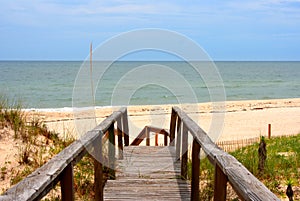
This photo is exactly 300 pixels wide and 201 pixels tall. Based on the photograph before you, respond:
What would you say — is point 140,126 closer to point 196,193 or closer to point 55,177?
point 196,193

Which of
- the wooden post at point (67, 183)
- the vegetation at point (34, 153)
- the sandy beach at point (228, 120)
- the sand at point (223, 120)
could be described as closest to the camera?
the wooden post at point (67, 183)

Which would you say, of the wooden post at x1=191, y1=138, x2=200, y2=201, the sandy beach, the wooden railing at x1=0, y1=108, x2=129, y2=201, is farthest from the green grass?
the sandy beach

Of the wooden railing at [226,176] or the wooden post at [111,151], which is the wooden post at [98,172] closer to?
the wooden railing at [226,176]

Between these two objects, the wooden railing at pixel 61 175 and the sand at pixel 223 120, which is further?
the sand at pixel 223 120

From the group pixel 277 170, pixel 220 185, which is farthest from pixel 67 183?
pixel 277 170

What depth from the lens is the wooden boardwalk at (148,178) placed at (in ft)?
14.9

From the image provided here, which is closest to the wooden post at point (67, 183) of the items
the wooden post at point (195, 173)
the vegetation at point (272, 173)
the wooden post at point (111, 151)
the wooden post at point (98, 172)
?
the wooden post at point (98, 172)

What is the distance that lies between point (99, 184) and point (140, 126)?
17.8 meters

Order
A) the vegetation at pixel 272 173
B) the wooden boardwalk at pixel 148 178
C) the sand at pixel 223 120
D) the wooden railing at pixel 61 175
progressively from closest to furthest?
1. the wooden railing at pixel 61 175
2. the wooden boardwalk at pixel 148 178
3. the vegetation at pixel 272 173
4. the sand at pixel 223 120

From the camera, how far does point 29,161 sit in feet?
17.9

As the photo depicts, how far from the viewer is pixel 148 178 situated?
5.47 metres

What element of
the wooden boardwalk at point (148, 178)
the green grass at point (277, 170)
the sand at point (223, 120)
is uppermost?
the wooden boardwalk at point (148, 178)

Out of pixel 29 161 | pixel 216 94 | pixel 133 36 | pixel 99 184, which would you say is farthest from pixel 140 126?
pixel 216 94

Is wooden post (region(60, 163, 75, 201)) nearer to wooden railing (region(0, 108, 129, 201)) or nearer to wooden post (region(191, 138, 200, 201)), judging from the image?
wooden railing (region(0, 108, 129, 201))
